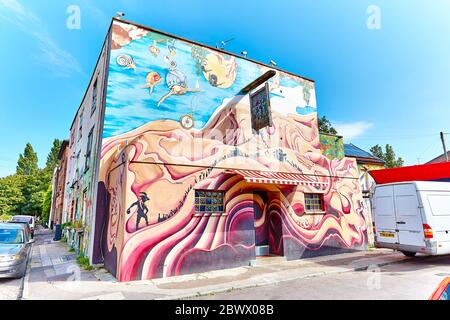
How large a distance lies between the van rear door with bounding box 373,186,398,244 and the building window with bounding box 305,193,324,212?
228 centimetres

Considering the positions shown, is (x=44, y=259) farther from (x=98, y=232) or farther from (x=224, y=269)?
(x=224, y=269)

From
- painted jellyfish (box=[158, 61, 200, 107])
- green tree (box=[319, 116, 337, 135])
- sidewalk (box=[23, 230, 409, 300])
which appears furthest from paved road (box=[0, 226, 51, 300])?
green tree (box=[319, 116, 337, 135])

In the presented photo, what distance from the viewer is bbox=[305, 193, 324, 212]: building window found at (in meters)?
11.5

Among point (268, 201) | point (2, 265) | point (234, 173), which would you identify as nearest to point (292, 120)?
point (268, 201)

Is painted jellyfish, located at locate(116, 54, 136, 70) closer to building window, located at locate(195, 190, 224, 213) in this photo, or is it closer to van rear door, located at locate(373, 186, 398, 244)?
building window, located at locate(195, 190, 224, 213)

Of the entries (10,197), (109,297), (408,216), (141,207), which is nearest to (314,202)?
(408,216)

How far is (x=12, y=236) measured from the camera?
8.27 meters

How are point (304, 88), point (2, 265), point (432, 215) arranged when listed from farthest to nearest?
point (304, 88)
point (432, 215)
point (2, 265)

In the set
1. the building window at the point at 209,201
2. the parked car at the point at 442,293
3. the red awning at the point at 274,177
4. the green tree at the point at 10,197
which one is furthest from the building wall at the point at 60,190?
the parked car at the point at 442,293

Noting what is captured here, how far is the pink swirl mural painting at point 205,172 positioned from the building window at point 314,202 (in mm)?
59

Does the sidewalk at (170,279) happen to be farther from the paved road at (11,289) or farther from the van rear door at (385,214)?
the van rear door at (385,214)
